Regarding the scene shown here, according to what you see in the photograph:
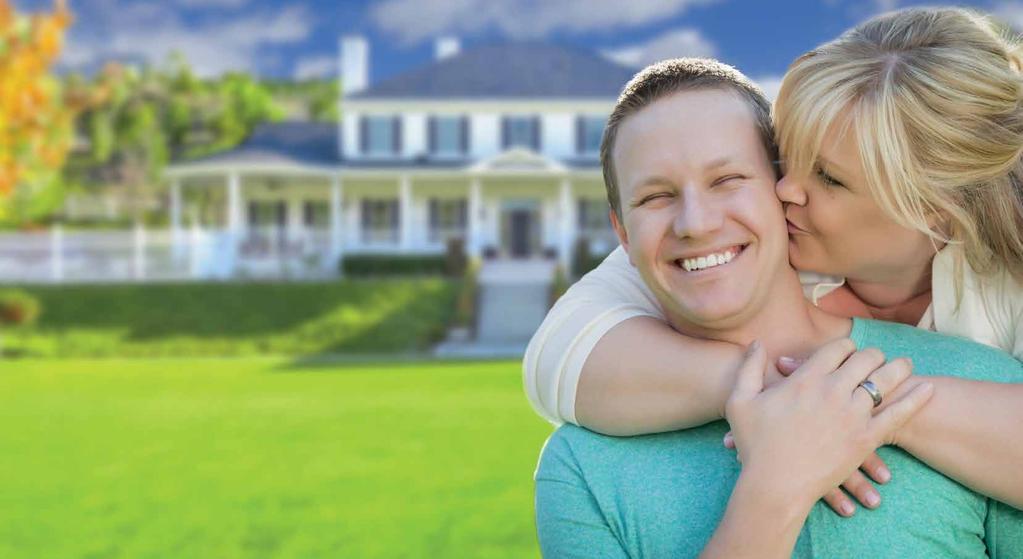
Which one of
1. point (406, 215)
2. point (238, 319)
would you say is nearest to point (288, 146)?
point (406, 215)

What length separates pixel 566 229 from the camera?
3117 centimetres

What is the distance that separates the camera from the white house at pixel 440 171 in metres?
31.6

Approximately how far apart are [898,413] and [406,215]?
1204 inches

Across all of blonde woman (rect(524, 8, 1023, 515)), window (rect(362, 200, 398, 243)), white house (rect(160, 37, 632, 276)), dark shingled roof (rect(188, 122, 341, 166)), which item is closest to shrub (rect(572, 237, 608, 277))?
white house (rect(160, 37, 632, 276))

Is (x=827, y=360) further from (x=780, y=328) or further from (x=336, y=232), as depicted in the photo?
(x=336, y=232)

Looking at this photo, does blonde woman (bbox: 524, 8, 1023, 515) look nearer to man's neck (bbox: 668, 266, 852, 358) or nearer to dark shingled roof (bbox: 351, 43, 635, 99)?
man's neck (bbox: 668, 266, 852, 358)

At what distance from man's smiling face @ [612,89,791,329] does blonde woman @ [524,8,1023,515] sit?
3 cm

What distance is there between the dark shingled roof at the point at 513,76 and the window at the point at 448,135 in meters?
Answer: 0.89

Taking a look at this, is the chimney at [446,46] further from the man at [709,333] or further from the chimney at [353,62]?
the man at [709,333]

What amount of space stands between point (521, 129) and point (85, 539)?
2844cm

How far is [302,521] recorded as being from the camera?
6371mm

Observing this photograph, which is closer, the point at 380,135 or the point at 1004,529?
the point at 1004,529

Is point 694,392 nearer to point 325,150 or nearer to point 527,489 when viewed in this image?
point 527,489

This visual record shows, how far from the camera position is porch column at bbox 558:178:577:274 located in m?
30.9
